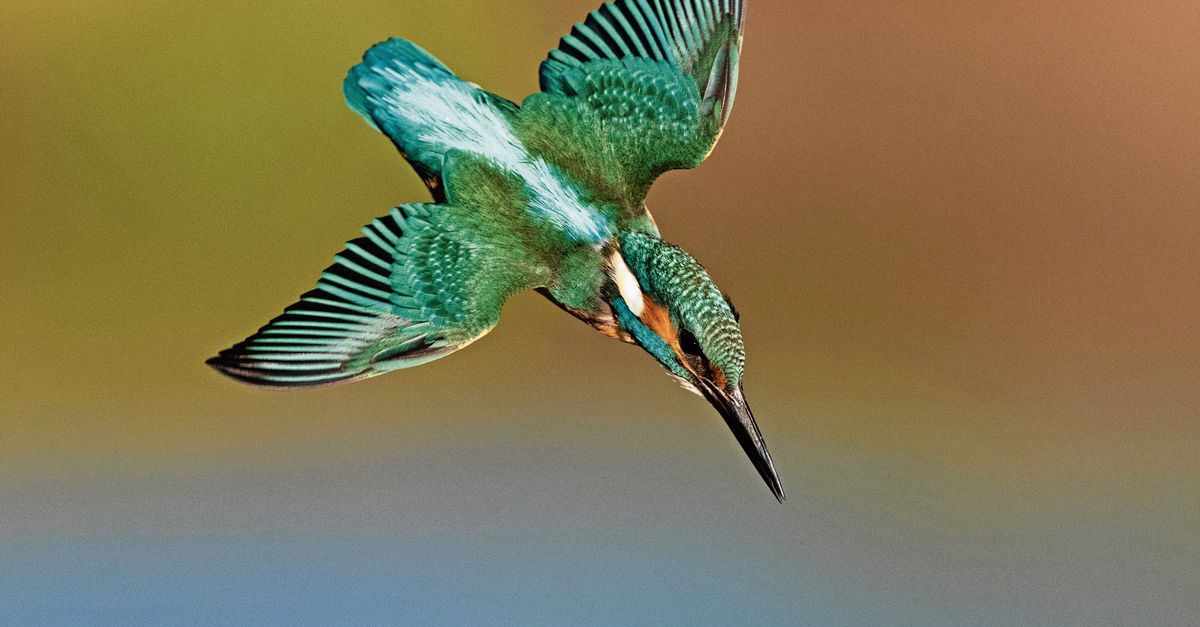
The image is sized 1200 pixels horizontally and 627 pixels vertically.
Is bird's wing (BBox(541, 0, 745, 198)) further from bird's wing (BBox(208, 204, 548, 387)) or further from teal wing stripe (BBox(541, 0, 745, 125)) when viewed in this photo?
bird's wing (BBox(208, 204, 548, 387))

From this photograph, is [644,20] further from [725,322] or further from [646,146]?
[725,322]

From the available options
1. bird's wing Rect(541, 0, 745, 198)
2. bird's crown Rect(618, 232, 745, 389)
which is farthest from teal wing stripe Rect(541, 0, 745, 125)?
bird's crown Rect(618, 232, 745, 389)

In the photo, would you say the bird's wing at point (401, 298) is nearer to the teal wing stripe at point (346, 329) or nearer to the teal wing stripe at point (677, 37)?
the teal wing stripe at point (346, 329)

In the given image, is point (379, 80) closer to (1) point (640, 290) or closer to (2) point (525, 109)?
(2) point (525, 109)

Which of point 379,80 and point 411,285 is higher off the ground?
point 379,80

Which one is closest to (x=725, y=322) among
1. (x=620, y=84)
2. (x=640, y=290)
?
(x=640, y=290)

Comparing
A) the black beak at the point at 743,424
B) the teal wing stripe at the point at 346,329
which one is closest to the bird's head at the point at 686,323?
the black beak at the point at 743,424
